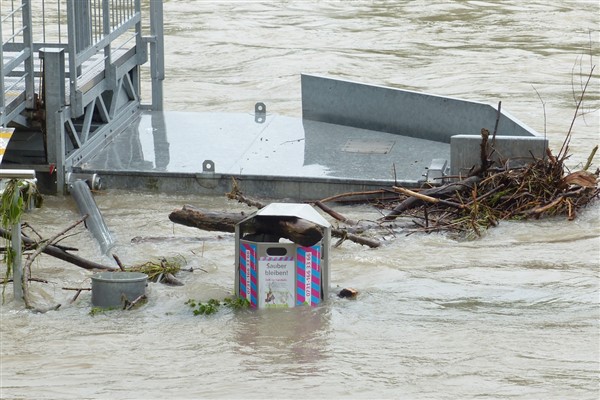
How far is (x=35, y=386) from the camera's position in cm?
689

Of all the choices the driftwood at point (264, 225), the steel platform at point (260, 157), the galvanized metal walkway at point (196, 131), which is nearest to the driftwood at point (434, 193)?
the steel platform at point (260, 157)

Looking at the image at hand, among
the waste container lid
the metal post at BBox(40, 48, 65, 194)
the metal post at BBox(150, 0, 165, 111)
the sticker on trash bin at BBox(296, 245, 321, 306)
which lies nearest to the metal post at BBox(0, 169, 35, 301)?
the waste container lid

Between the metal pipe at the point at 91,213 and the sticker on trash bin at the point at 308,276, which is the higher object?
the sticker on trash bin at the point at 308,276

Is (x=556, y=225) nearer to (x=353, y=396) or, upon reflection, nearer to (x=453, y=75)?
(x=353, y=396)

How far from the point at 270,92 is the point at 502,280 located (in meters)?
10.8

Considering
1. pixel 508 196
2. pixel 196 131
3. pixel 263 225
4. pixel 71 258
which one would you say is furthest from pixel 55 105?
pixel 508 196

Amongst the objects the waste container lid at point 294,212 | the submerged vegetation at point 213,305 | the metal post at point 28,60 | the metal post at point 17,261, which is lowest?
the submerged vegetation at point 213,305

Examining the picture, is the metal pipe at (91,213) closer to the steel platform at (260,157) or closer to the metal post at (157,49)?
the steel platform at (260,157)

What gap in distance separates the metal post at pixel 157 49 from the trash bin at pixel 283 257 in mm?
6857

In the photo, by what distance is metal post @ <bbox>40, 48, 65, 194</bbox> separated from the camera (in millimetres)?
11625

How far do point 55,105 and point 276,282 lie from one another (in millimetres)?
4500

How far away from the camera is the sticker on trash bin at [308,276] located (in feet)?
26.5

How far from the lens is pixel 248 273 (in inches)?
323

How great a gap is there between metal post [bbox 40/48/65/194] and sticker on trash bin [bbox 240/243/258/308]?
4175mm
